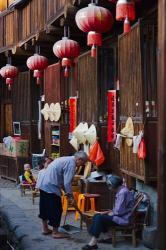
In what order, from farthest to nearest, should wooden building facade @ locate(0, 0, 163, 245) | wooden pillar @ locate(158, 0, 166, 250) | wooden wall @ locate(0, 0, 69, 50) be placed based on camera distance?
wooden wall @ locate(0, 0, 69, 50)
wooden building facade @ locate(0, 0, 163, 245)
wooden pillar @ locate(158, 0, 166, 250)

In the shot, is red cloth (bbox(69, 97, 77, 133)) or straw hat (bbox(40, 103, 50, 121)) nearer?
red cloth (bbox(69, 97, 77, 133))

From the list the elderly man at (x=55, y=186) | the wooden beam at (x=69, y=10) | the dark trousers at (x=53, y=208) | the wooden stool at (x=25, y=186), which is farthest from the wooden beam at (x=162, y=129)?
the wooden stool at (x=25, y=186)

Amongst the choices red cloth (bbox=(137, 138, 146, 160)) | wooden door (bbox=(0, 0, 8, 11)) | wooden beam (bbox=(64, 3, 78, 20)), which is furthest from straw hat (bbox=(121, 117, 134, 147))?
wooden door (bbox=(0, 0, 8, 11))

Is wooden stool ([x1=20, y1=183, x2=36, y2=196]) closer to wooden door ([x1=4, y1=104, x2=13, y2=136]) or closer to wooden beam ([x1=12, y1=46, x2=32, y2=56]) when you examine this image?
wooden beam ([x1=12, y1=46, x2=32, y2=56])

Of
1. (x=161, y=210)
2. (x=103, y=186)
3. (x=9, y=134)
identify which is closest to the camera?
(x=161, y=210)

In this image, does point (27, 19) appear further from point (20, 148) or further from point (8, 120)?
point (8, 120)

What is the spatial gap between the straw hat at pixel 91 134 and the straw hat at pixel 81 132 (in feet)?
1.08

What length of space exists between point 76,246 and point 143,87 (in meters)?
3.16

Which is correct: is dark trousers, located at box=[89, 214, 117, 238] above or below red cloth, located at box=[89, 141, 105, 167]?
below

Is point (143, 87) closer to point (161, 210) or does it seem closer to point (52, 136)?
point (161, 210)

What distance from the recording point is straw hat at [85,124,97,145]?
12.7 meters

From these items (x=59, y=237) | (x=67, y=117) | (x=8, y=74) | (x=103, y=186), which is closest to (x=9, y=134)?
(x=8, y=74)

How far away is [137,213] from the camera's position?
9.59m

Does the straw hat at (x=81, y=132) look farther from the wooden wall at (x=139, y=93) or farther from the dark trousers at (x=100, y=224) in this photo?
the dark trousers at (x=100, y=224)
